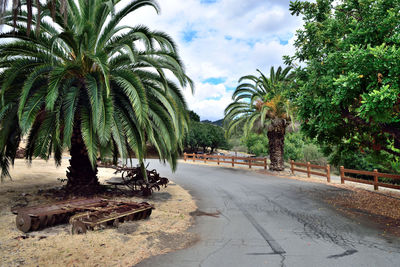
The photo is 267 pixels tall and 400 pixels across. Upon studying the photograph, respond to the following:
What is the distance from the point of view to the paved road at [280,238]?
4.90 metres

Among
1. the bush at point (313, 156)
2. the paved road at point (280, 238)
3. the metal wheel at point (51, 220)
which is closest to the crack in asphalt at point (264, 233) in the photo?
the paved road at point (280, 238)

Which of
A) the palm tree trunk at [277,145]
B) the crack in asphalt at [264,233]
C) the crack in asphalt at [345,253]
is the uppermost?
the palm tree trunk at [277,145]

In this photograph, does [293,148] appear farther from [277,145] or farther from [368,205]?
[368,205]

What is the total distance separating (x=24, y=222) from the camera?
5.94 metres

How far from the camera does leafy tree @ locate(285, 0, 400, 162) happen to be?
6.46 m

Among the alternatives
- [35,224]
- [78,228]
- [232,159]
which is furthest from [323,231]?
[232,159]

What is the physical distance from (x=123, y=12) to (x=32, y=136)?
575cm

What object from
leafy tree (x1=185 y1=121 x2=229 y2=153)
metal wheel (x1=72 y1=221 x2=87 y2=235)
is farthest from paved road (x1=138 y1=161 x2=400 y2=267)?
leafy tree (x1=185 y1=121 x2=229 y2=153)

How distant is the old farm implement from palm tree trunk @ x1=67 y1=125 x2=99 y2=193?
2098 millimetres

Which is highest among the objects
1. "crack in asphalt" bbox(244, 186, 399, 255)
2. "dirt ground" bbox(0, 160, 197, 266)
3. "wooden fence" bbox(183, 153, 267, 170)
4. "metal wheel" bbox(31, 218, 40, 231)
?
"wooden fence" bbox(183, 153, 267, 170)

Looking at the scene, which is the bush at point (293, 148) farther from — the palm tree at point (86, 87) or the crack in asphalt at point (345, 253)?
the crack in asphalt at point (345, 253)

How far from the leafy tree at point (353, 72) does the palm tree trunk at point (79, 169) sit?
7780 millimetres

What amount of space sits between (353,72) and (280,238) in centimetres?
471

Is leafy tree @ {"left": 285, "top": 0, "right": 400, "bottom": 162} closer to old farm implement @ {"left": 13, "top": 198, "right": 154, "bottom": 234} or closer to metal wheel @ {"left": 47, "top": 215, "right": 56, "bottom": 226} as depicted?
old farm implement @ {"left": 13, "top": 198, "right": 154, "bottom": 234}
